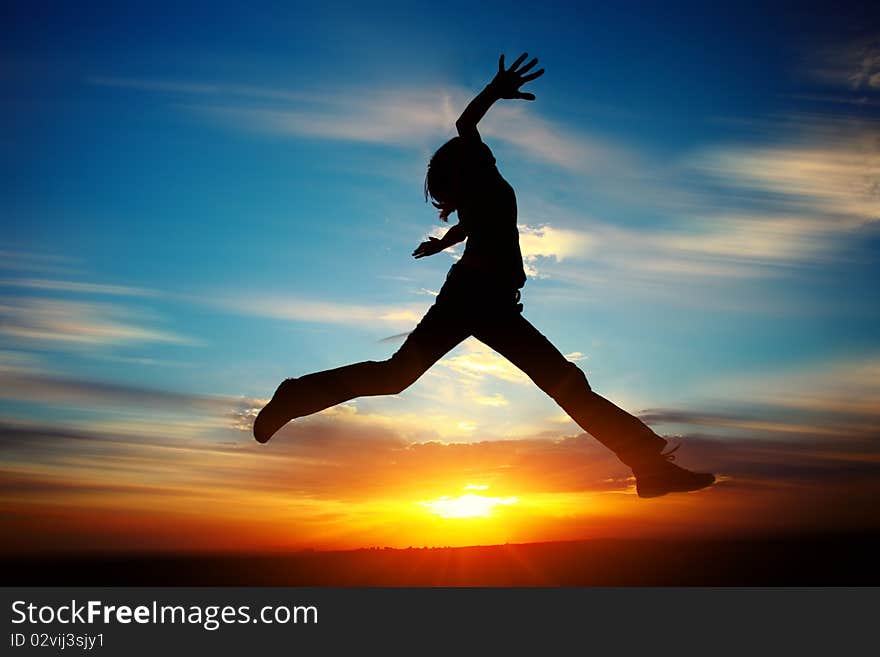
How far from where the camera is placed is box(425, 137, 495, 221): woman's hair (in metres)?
6.05

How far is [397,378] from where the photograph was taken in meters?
5.81

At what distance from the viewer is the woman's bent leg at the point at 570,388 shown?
5.97 metres

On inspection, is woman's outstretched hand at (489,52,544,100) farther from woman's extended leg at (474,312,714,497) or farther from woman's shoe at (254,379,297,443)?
woman's shoe at (254,379,297,443)

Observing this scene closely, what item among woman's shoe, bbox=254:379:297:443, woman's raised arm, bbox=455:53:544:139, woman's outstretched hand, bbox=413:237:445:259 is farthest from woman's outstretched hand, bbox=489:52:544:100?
woman's shoe, bbox=254:379:297:443

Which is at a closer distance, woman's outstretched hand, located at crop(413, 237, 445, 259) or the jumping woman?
the jumping woman

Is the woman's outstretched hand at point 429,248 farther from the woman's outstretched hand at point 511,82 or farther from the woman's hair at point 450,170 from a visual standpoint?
the woman's outstretched hand at point 511,82

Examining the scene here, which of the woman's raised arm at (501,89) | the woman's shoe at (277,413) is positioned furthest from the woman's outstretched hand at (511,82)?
the woman's shoe at (277,413)

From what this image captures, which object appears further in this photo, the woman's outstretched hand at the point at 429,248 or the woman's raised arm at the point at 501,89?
the woman's outstretched hand at the point at 429,248

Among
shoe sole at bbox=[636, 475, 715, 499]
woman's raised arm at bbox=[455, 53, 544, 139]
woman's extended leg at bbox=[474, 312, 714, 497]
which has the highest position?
woman's raised arm at bbox=[455, 53, 544, 139]

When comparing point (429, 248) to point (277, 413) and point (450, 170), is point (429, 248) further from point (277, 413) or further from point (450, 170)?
point (277, 413)

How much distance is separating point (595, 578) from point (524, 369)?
6.75 metres

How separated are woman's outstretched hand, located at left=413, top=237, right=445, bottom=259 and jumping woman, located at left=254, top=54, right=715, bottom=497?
0.51 metres

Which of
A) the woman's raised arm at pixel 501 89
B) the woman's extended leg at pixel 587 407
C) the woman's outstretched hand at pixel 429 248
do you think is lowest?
the woman's extended leg at pixel 587 407

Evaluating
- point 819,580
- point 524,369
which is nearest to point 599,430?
point 524,369
